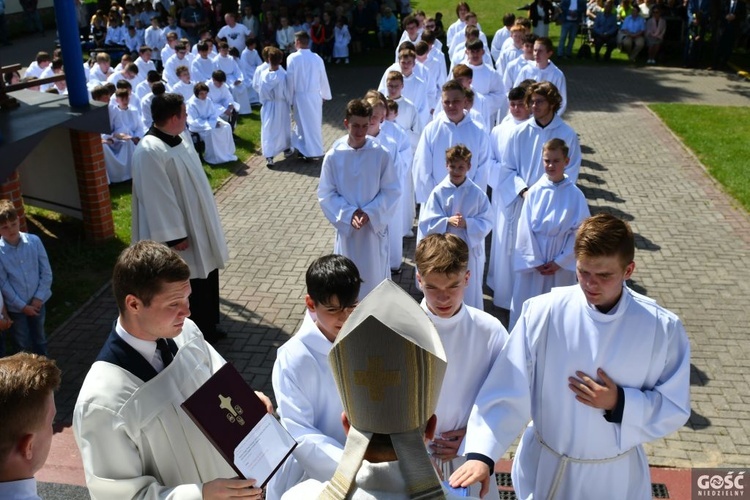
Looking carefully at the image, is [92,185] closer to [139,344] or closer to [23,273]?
[23,273]

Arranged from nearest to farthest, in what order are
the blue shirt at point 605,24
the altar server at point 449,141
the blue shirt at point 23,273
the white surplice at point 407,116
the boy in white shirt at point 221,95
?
1. the blue shirt at point 23,273
2. the altar server at point 449,141
3. the white surplice at point 407,116
4. the boy in white shirt at point 221,95
5. the blue shirt at point 605,24

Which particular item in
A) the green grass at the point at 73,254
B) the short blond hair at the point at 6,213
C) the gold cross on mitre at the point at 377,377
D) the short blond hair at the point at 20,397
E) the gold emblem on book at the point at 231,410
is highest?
the gold cross on mitre at the point at 377,377

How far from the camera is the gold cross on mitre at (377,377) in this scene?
187cm

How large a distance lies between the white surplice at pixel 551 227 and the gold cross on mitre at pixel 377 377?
192 inches

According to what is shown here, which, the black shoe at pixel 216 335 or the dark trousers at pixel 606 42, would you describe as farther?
the dark trousers at pixel 606 42

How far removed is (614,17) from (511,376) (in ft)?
76.4

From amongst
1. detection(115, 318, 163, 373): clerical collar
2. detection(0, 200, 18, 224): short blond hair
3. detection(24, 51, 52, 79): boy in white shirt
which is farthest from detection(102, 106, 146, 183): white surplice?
detection(115, 318, 163, 373): clerical collar

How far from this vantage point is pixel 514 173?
784 cm

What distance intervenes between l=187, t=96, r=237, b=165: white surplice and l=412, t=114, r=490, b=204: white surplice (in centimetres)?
611

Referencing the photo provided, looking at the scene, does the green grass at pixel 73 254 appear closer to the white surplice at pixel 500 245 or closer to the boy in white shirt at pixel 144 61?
the white surplice at pixel 500 245

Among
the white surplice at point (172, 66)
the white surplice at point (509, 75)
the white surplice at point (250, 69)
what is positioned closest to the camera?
the white surplice at point (509, 75)

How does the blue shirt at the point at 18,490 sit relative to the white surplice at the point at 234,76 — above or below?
above

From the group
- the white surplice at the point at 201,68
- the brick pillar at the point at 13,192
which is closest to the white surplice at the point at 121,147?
the brick pillar at the point at 13,192

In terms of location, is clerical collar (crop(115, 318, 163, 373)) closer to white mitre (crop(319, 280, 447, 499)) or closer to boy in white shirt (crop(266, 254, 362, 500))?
boy in white shirt (crop(266, 254, 362, 500))
